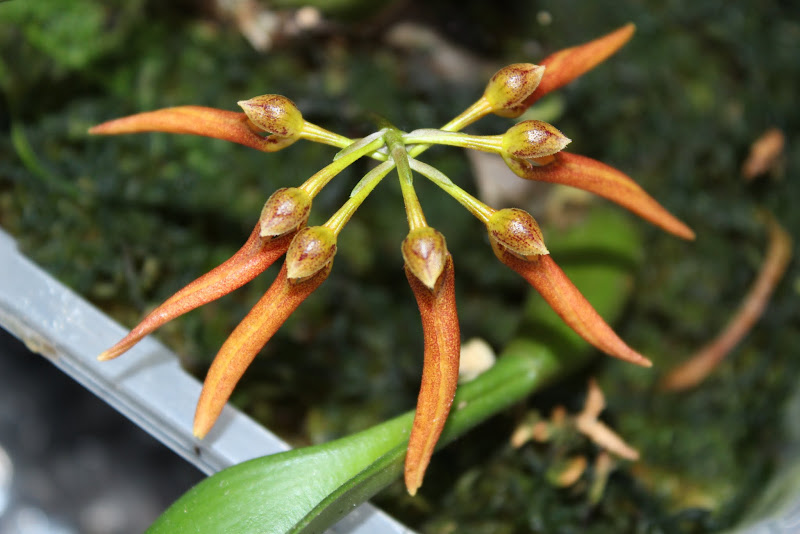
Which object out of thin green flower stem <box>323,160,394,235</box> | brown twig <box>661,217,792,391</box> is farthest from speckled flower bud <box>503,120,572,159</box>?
brown twig <box>661,217,792,391</box>

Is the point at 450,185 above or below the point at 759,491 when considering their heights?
above

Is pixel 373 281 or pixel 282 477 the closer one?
pixel 282 477

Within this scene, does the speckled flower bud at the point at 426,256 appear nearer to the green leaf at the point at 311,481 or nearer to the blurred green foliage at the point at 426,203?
the green leaf at the point at 311,481

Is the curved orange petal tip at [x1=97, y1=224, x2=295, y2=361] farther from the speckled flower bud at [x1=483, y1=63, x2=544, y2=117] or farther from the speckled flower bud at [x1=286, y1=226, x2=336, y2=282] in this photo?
the speckled flower bud at [x1=483, y1=63, x2=544, y2=117]

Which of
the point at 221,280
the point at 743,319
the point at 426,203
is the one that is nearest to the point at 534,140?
the point at 221,280

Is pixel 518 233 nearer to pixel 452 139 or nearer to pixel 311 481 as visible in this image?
pixel 452 139

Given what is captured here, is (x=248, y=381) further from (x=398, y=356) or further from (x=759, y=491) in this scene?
(x=759, y=491)

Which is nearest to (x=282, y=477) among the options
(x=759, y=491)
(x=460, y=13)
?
(x=759, y=491)
